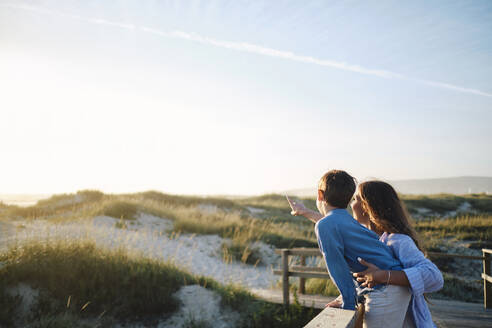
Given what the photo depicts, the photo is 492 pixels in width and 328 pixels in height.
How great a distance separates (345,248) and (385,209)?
462mm

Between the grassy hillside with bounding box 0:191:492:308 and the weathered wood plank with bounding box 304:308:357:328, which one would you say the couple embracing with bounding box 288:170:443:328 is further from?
the grassy hillside with bounding box 0:191:492:308

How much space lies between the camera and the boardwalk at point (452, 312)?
5.29 meters

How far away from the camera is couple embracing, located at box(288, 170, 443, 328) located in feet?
6.43

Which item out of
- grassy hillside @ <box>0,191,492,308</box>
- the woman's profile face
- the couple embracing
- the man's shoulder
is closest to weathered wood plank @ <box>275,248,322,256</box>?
grassy hillside @ <box>0,191,492,308</box>

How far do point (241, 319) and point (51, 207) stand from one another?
13.9 metres

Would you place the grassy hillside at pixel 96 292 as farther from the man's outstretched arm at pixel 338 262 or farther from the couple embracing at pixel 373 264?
the man's outstretched arm at pixel 338 262

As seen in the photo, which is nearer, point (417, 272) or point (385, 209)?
point (417, 272)

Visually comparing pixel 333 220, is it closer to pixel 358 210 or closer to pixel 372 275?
pixel 372 275

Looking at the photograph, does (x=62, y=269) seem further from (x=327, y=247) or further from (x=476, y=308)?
(x=476, y=308)

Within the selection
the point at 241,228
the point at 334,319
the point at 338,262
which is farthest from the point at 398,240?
the point at 241,228

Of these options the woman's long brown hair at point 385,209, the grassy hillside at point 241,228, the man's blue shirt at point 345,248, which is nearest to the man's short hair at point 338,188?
the man's blue shirt at point 345,248

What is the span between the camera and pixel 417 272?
1973mm

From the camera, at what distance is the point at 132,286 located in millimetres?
6594

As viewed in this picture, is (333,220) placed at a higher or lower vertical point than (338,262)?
A: higher
